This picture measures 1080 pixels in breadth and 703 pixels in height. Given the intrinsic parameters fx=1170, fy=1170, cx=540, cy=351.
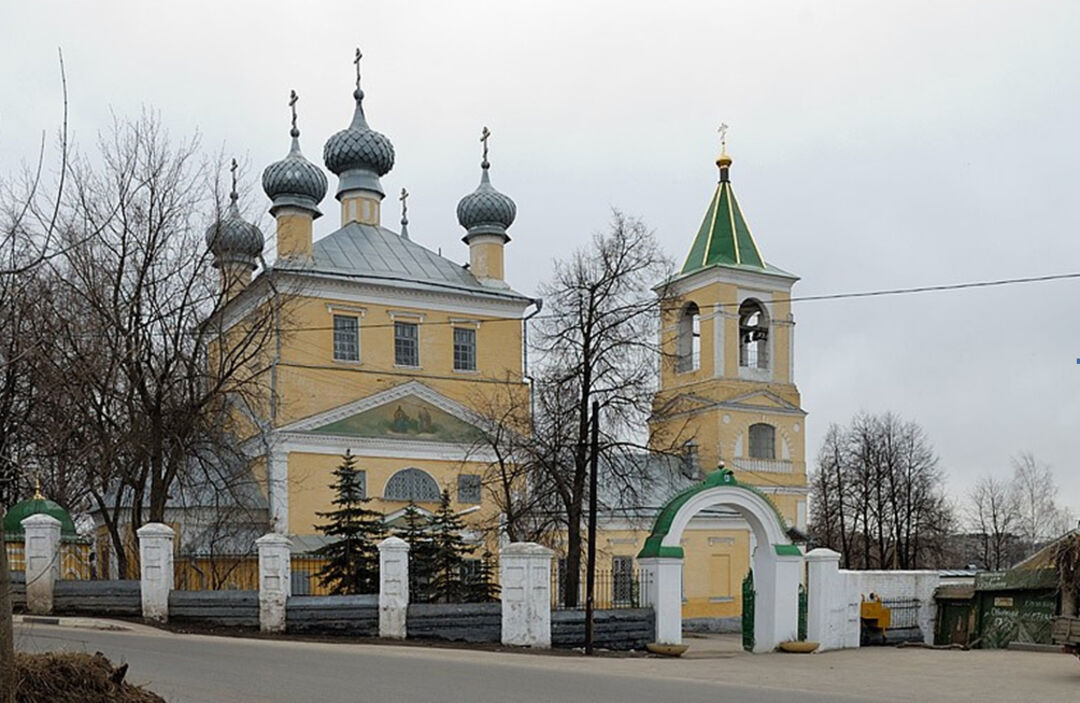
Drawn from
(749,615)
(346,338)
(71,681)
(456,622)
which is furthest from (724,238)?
(71,681)

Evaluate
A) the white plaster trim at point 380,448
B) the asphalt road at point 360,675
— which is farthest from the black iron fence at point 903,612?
the white plaster trim at point 380,448

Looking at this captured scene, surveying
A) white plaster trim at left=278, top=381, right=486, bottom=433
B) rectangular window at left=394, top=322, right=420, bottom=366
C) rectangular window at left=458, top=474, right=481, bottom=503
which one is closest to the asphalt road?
white plaster trim at left=278, top=381, right=486, bottom=433

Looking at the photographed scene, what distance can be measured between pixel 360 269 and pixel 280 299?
20.3 feet

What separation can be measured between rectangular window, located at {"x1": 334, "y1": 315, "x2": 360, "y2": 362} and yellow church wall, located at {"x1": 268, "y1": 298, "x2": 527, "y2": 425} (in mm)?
111

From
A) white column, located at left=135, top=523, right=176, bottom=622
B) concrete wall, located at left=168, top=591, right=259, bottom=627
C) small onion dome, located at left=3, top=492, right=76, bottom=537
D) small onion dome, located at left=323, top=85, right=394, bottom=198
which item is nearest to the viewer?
concrete wall, located at left=168, top=591, right=259, bottom=627

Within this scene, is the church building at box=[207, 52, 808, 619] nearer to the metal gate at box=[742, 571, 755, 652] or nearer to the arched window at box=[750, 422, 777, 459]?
the arched window at box=[750, 422, 777, 459]

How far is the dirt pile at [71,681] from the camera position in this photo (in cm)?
795

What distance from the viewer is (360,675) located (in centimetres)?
1290

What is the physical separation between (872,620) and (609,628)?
19.9 ft

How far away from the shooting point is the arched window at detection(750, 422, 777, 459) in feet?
125

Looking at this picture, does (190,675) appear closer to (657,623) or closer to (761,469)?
(657,623)

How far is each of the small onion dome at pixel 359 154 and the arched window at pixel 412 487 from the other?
9857 mm

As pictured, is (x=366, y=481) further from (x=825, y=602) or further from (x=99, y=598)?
(x=825, y=602)

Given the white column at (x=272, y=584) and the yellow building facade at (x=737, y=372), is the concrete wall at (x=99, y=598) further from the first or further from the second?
the yellow building facade at (x=737, y=372)
